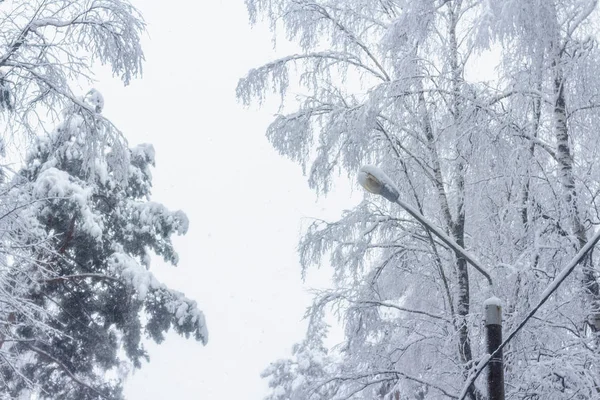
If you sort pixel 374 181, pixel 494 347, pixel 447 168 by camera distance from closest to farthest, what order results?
pixel 374 181, pixel 494 347, pixel 447 168

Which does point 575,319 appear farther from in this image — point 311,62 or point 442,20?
point 311,62

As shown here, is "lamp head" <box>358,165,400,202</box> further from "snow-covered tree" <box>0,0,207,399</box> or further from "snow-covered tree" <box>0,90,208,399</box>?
"snow-covered tree" <box>0,90,208,399</box>

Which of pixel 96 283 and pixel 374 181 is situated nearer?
pixel 374 181

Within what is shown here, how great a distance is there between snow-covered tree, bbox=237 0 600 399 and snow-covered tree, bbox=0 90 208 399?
5181mm

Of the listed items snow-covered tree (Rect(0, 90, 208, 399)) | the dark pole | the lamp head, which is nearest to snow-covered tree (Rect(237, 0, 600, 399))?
the dark pole

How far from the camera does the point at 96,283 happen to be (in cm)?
1465

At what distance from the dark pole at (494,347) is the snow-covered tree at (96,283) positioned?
865 cm

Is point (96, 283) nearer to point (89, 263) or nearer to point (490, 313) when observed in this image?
point (89, 263)

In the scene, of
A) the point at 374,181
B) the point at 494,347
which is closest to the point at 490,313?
the point at 494,347

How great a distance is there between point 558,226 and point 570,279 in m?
0.56

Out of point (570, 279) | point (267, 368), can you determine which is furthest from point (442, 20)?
point (267, 368)

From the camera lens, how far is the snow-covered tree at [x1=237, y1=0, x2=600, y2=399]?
21.0 feet

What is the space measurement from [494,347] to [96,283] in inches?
463

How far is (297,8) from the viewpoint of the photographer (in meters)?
8.49
